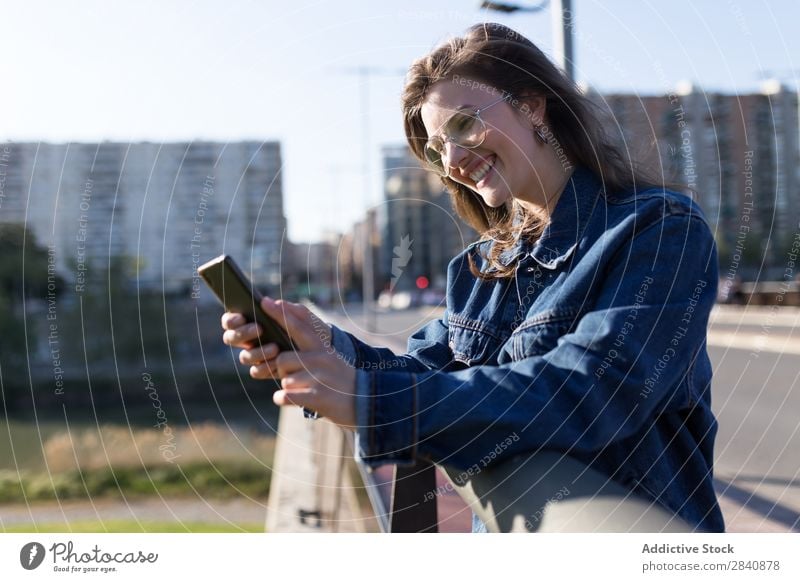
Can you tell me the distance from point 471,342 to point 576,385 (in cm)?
41

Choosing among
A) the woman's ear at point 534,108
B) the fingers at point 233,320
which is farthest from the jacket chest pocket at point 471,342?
the fingers at point 233,320

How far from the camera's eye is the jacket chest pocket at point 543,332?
110 centimetres

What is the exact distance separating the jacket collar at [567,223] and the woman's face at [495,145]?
6cm

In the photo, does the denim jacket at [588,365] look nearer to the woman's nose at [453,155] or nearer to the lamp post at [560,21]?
the woman's nose at [453,155]

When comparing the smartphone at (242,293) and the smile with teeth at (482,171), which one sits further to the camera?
the smile with teeth at (482,171)

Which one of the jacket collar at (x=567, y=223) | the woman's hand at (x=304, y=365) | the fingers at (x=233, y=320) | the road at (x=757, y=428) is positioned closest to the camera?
the woman's hand at (x=304, y=365)

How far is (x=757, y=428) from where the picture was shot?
6.84 m

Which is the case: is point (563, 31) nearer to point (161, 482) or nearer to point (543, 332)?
point (543, 332)

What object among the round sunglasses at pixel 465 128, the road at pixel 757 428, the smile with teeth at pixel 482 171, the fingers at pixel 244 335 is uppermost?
the round sunglasses at pixel 465 128

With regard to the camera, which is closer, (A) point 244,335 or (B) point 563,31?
(A) point 244,335

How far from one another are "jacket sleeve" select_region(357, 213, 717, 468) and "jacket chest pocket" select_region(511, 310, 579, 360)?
57 millimetres

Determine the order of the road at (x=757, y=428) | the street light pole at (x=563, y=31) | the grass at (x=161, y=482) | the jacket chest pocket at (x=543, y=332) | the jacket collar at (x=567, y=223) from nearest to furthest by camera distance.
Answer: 1. the jacket chest pocket at (x=543, y=332)
2. the jacket collar at (x=567, y=223)
3. the street light pole at (x=563, y=31)
4. the road at (x=757, y=428)
5. the grass at (x=161, y=482)

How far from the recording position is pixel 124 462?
61.8 ft

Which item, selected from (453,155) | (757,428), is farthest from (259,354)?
(757,428)
